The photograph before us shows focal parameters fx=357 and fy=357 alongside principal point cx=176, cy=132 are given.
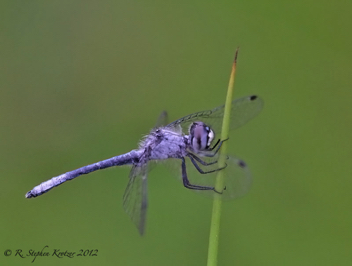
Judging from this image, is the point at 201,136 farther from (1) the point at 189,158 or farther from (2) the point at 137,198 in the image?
(2) the point at 137,198

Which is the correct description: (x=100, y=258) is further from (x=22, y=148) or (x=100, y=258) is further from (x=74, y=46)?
(x=74, y=46)

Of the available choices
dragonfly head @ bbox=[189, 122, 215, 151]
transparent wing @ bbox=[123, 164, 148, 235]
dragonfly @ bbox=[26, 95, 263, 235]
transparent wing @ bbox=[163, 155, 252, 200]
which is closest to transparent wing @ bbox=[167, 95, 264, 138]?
dragonfly @ bbox=[26, 95, 263, 235]

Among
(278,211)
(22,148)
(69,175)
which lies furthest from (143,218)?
(22,148)

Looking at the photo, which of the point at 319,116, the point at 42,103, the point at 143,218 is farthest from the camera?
the point at 42,103

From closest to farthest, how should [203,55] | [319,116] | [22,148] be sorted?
[319,116]
[22,148]
[203,55]

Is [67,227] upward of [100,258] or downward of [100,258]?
upward

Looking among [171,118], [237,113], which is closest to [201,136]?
[237,113]
